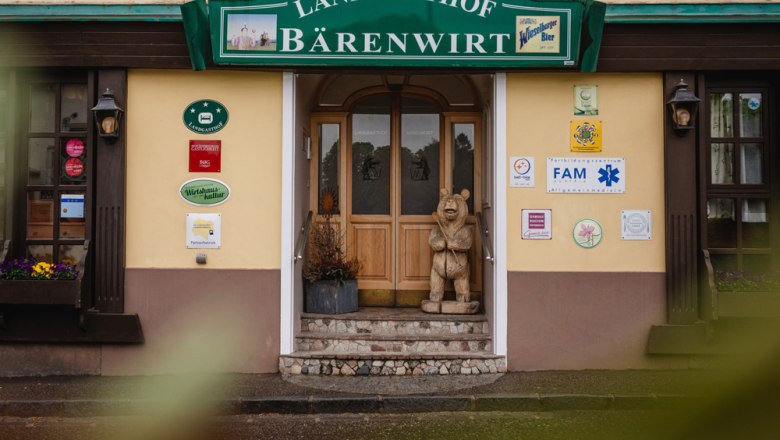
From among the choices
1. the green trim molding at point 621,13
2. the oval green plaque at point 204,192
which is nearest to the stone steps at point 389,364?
the oval green plaque at point 204,192

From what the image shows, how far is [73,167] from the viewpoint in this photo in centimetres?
661

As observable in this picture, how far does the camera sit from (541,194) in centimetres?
648

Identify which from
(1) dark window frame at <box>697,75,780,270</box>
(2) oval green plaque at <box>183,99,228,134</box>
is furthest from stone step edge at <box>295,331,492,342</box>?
(1) dark window frame at <box>697,75,780,270</box>

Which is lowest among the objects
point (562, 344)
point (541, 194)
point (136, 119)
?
point (562, 344)

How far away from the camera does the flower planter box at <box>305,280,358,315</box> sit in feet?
23.1

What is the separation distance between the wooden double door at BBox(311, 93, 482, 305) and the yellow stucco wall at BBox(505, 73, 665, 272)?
1230 mm

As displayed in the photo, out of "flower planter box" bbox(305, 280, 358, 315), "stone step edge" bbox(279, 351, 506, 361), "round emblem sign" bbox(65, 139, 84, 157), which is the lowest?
"stone step edge" bbox(279, 351, 506, 361)

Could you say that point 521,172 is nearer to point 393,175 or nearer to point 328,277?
point 393,175

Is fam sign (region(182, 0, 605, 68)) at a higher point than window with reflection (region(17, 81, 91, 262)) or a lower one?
higher

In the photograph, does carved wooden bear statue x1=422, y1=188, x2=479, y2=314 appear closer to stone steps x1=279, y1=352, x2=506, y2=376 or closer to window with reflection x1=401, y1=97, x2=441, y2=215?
window with reflection x1=401, y1=97, x2=441, y2=215

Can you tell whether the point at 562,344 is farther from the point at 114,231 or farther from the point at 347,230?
the point at 114,231

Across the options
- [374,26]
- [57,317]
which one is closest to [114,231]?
[57,317]

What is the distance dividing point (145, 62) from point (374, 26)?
2461 millimetres

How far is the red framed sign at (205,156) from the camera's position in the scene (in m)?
6.46
